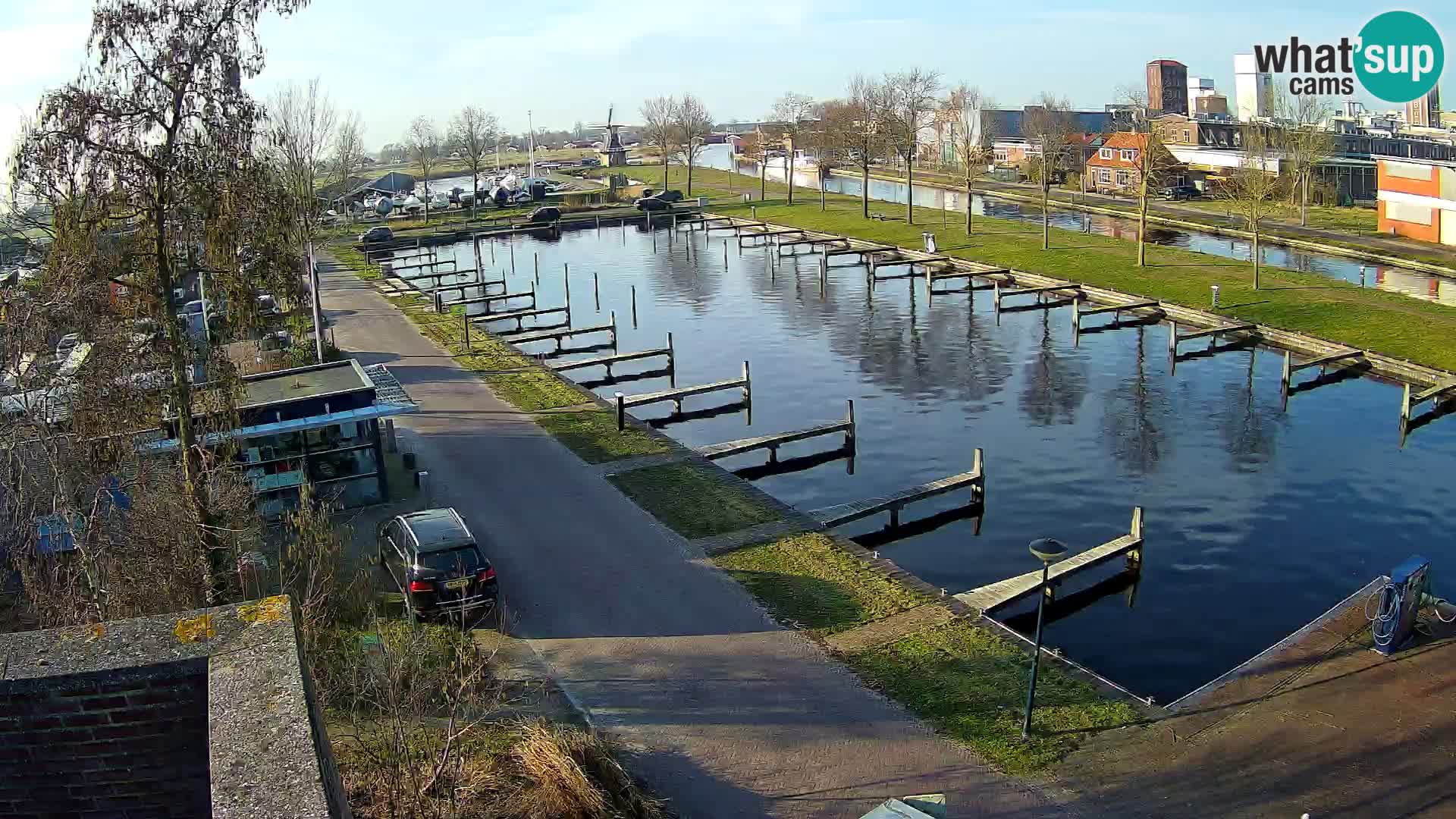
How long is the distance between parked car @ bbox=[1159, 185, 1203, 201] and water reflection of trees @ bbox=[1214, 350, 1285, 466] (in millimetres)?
46873

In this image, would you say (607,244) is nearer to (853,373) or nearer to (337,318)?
(337,318)

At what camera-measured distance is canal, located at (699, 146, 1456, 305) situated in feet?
157

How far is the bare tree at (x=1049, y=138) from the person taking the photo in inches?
2562

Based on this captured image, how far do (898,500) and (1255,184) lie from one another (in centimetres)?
3132

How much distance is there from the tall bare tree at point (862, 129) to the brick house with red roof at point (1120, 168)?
605 inches

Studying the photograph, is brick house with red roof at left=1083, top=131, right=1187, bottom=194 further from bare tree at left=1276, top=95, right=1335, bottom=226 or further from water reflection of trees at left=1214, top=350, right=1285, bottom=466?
water reflection of trees at left=1214, top=350, right=1285, bottom=466

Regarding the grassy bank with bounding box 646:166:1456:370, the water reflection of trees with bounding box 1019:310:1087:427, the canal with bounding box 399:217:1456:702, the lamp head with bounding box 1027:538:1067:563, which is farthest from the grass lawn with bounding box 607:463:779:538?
the grassy bank with bounding box 646:166:1456:370

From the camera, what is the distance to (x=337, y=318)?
156 ft

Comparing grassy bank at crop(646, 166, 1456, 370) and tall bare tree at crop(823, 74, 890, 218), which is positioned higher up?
tall bare tree at crop(823, 74, 890, 218)

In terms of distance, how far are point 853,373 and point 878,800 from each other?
25542 mm

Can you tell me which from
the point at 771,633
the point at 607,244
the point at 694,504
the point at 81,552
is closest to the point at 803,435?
the point at 694,504

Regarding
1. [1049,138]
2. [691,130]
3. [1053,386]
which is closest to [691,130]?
[691,130]

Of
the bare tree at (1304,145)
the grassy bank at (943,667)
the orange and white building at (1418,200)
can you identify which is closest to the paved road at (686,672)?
the grassy bank at (943,667)

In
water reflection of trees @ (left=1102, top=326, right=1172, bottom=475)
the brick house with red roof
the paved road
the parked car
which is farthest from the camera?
the brick house with red roof
